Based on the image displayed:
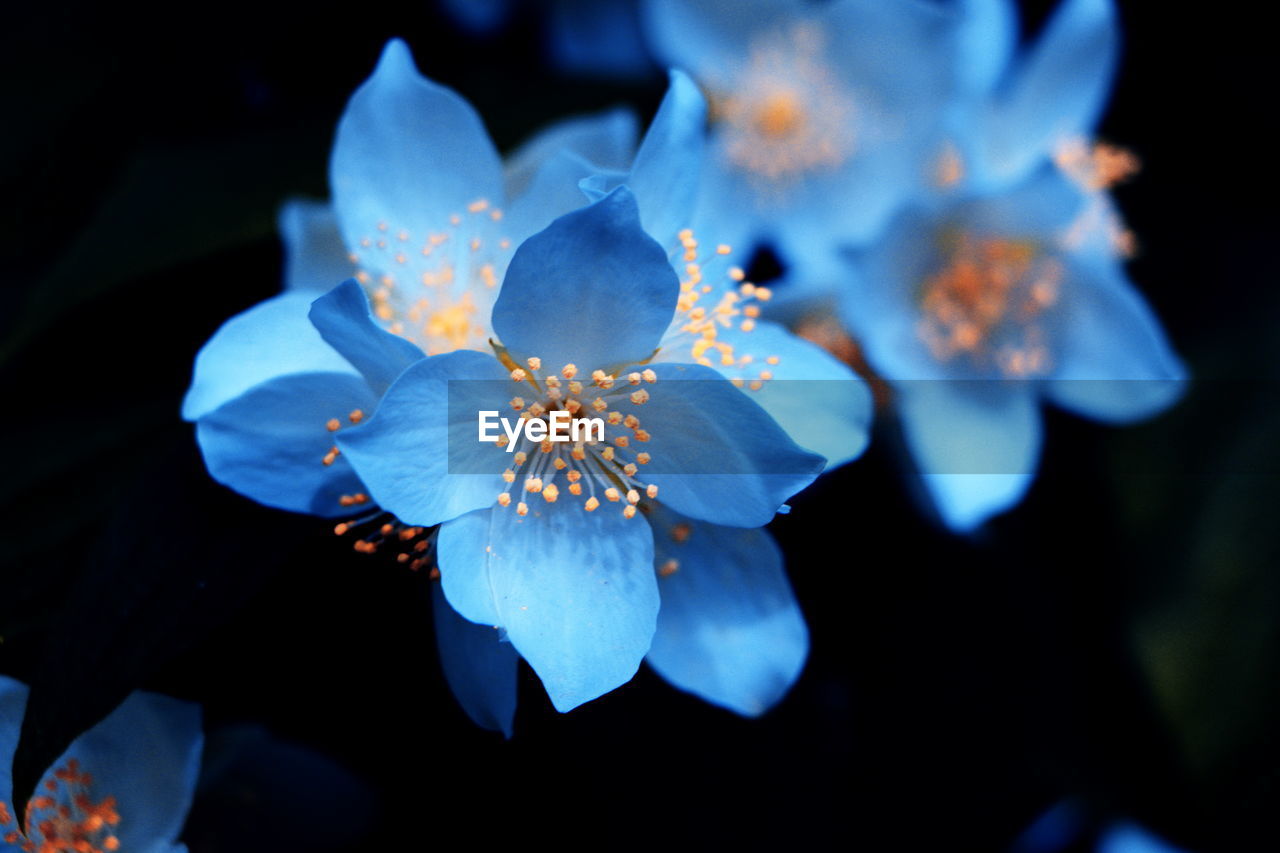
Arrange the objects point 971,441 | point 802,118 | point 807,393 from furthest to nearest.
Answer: point 802,118
point 971,441
point 807,393

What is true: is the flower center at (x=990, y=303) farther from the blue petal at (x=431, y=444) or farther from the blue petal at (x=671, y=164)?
the blue petal at (x=431, y=444)

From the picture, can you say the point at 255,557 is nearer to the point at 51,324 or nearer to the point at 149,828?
the point at 149,828

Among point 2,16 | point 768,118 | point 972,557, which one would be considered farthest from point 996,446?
point 2,16

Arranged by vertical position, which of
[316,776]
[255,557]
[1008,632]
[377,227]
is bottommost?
[1008,632]

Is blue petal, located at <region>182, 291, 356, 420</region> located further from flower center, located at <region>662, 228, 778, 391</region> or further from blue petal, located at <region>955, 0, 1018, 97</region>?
blue petal, located at <region>955, 0, 1018, 97</region>

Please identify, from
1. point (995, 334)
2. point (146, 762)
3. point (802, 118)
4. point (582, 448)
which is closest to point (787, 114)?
point (802, 118)

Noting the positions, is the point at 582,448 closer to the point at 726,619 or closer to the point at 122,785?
the point at 726,619

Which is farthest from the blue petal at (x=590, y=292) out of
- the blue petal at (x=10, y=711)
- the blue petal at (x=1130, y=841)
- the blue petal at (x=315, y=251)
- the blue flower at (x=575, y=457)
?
the blue petal at (x=1130, y=841)

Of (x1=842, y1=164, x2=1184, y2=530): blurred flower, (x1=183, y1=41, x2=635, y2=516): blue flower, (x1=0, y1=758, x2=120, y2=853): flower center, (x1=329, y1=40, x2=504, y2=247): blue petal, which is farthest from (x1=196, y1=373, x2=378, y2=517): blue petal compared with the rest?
(x1=842, y1=164, x2=1184, y2=530): blurred flower
